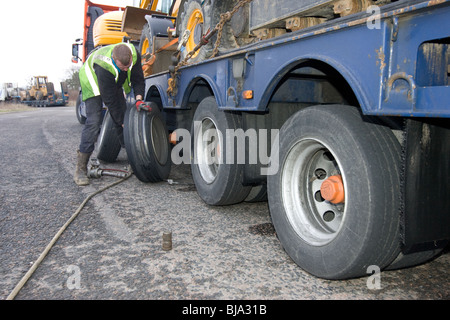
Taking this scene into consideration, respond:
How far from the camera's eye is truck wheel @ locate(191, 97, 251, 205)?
3230 millimetres

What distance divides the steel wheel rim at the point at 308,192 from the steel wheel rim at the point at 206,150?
4.74 ft

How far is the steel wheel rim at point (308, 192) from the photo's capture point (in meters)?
2.34

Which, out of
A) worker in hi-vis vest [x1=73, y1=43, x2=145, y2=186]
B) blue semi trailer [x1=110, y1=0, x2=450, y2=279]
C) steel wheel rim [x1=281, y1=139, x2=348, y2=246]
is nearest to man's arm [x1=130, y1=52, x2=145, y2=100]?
worker in hi-vis vest [x1=73, y1=43, x2=145, y2=186]

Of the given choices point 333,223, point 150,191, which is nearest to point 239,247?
point 333,223

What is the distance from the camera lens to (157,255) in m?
2.52

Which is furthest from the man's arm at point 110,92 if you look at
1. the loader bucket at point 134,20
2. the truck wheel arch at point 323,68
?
the loader bucket at point 134,20

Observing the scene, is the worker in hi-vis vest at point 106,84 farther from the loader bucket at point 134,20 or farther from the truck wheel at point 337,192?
the loader bucket at point 134,20

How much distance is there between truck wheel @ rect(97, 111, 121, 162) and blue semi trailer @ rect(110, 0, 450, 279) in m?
2.73

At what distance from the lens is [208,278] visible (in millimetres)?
2205

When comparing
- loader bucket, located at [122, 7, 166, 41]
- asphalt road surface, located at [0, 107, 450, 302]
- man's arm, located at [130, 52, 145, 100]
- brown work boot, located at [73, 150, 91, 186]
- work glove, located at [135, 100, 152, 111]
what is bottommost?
asphalt road surface, located at [0, 107, 450, 302]

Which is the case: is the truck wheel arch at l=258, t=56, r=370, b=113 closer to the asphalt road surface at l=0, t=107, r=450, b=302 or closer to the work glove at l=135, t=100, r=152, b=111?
the asphalt road surface at l=0, t=107, r=450, b=302

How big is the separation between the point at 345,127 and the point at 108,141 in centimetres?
446

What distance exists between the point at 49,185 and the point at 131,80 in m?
1.68
